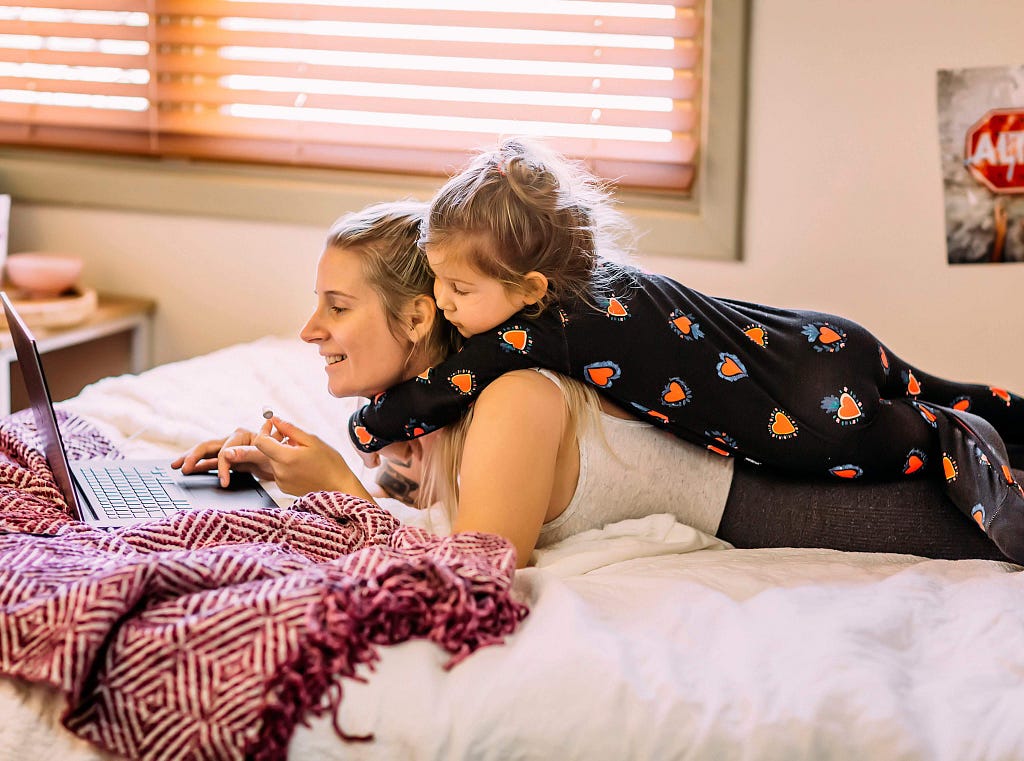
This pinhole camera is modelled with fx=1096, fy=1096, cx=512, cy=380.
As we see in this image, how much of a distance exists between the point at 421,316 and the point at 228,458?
0.98 feet

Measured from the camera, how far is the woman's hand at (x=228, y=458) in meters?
1.34

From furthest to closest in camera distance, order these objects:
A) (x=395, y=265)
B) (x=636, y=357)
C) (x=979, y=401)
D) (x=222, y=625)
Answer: (x=979, y=401) < (x=395, y=265) < (x=636, y=357) < (x=222, y=625)

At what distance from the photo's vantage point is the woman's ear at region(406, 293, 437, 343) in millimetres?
1307

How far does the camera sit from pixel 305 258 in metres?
2.31

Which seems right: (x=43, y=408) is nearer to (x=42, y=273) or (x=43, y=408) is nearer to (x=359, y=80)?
(x=42, y=273)

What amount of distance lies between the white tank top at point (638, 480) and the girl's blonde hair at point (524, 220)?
12 cm

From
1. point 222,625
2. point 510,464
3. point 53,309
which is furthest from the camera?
point 53,309

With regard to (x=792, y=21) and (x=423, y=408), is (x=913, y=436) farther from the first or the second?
(x=792, y=21)

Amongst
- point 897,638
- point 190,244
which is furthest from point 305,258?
point 897,638

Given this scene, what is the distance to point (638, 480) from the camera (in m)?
1.25

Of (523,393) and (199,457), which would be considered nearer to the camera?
(523,393)

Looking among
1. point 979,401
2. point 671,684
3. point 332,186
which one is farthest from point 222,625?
point 332,186

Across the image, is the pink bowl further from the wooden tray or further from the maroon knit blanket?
the maroon knit blanket

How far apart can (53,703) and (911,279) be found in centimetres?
170
